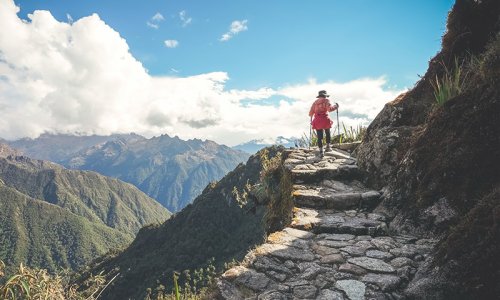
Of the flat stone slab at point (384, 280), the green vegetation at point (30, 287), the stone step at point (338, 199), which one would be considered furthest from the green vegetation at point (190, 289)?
the stone step at point (338, 199)

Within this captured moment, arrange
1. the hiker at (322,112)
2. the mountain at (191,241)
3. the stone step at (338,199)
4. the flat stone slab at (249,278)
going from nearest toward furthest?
the flat stone slab at (249,278)
the stone step at (338,199)
the hiker at (322,112)
the mountain at (191,241)

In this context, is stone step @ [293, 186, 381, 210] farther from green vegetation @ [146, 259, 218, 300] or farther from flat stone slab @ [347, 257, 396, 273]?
green vegetation @ [146, 259, 218, 300]

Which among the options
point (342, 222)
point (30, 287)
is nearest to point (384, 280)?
point (342, 222)

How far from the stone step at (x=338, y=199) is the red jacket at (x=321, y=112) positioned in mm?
4993

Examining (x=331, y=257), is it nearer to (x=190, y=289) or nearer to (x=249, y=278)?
(x=249, y=278)

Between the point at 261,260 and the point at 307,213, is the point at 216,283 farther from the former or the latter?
the point at 307,213

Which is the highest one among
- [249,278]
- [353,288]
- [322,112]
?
[322,112]

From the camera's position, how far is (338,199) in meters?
7.79

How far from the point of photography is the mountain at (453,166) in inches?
148

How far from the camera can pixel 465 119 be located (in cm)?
606

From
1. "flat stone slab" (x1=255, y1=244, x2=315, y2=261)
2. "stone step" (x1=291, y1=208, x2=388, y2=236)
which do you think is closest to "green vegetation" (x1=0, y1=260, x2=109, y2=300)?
"flat stone slab" (x1=255, y1=244, x2=315, y2=261)

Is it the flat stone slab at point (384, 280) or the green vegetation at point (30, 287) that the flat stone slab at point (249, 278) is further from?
the green vegetation at point (30, 287)

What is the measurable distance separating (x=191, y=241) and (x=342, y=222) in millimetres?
138850

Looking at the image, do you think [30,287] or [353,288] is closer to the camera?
[30,287]
